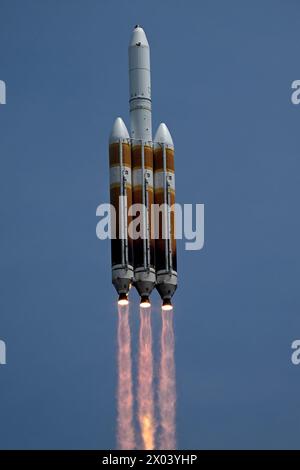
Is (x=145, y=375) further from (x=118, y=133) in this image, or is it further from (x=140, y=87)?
(x=140, y=87)

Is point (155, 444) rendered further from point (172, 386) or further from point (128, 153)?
point (128, 153)

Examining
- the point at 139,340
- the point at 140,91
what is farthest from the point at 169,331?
the point at 140,91

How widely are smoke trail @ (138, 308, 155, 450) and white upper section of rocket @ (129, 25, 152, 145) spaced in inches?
362

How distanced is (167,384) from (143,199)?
30.2 feet

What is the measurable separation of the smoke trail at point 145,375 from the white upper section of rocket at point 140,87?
9.19 m

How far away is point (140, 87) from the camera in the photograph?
130875 mm

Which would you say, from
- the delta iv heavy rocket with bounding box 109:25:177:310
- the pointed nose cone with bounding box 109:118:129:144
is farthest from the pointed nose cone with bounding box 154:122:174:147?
the pointed nose cone with bounding box 109:118:129:144

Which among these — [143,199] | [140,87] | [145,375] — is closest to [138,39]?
[140,87]

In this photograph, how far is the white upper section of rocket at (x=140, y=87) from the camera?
12988 cm

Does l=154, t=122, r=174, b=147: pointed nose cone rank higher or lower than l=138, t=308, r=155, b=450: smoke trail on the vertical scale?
higher

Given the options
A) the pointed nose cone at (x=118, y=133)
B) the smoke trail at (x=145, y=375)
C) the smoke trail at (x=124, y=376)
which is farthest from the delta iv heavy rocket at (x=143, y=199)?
the smoke trail at (x=124, y=376)

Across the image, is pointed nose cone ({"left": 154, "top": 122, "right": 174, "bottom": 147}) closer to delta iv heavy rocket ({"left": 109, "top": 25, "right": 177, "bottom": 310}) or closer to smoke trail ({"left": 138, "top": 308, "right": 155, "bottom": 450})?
delta iv heavy rocket ({"left": 109, "top": 25, "right": 177, "bottom": 310})

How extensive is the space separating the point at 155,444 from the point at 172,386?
14.4 feet

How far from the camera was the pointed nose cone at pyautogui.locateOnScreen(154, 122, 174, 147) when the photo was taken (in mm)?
129500
